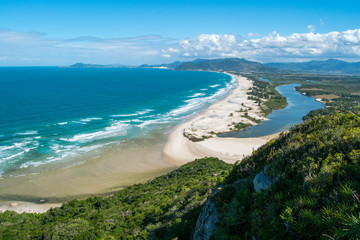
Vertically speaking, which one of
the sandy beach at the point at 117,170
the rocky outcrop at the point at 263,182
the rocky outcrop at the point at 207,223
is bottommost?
the sandy beach at the point at 117,170

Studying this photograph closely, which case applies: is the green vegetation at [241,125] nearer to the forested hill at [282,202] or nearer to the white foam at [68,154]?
the white foam at [68,154]

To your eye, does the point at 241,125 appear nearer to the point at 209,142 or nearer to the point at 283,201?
the point at 209,142

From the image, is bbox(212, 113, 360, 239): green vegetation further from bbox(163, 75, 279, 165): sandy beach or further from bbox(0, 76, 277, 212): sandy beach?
bbox(163, 75, 279, 165): sandy beach

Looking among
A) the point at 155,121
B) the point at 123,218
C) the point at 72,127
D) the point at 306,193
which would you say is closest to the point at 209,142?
the point at 155,121

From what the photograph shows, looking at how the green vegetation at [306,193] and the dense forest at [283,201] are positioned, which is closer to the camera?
the green vegetation at [306,193]

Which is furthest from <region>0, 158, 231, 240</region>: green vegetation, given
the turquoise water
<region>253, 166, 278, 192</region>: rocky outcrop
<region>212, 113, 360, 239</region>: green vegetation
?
the turquoise water

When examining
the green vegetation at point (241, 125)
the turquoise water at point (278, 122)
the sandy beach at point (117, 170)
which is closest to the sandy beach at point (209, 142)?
the sandy beach at point (117, 170)

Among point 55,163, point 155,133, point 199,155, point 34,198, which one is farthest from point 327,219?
point 155,133
